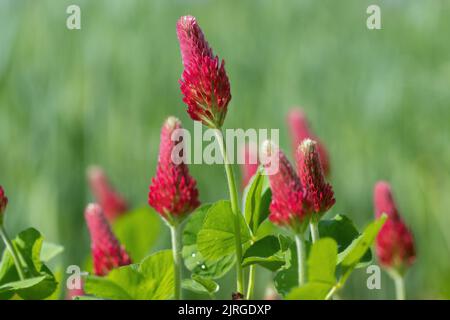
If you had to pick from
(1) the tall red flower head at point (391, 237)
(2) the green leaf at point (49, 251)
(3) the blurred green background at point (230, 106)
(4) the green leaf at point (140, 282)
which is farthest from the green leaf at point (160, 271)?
(3) the blurred green background at point (230, 106)

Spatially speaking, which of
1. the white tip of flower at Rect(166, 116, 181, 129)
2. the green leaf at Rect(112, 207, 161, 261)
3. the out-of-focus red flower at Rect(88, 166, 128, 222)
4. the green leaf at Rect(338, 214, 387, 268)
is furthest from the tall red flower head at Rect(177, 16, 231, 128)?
the out-of-focus red flower at Rect(88, 166, 128, 222)

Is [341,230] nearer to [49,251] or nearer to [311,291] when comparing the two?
[311,291]

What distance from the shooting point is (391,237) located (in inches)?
48.8

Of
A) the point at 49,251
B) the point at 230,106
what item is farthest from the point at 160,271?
the point at 230,106

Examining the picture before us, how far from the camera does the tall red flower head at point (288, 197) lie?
73 cm

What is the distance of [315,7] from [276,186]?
4.74m

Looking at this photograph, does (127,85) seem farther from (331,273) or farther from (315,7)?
(331,273)

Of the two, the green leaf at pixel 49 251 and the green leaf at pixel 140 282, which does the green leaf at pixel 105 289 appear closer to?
the green leaf at pixel 140 282

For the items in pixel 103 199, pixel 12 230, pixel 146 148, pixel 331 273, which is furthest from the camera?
pixel 146 148

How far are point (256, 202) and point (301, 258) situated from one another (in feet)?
0.50

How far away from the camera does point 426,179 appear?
449 cm

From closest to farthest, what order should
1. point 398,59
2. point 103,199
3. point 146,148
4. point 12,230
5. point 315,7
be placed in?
point 103,199 → point 12,230 → point 146,148 → point 398,59 → point 315,7

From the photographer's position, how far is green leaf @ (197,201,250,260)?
72cm

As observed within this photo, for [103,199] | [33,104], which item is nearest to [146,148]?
[33,104]
